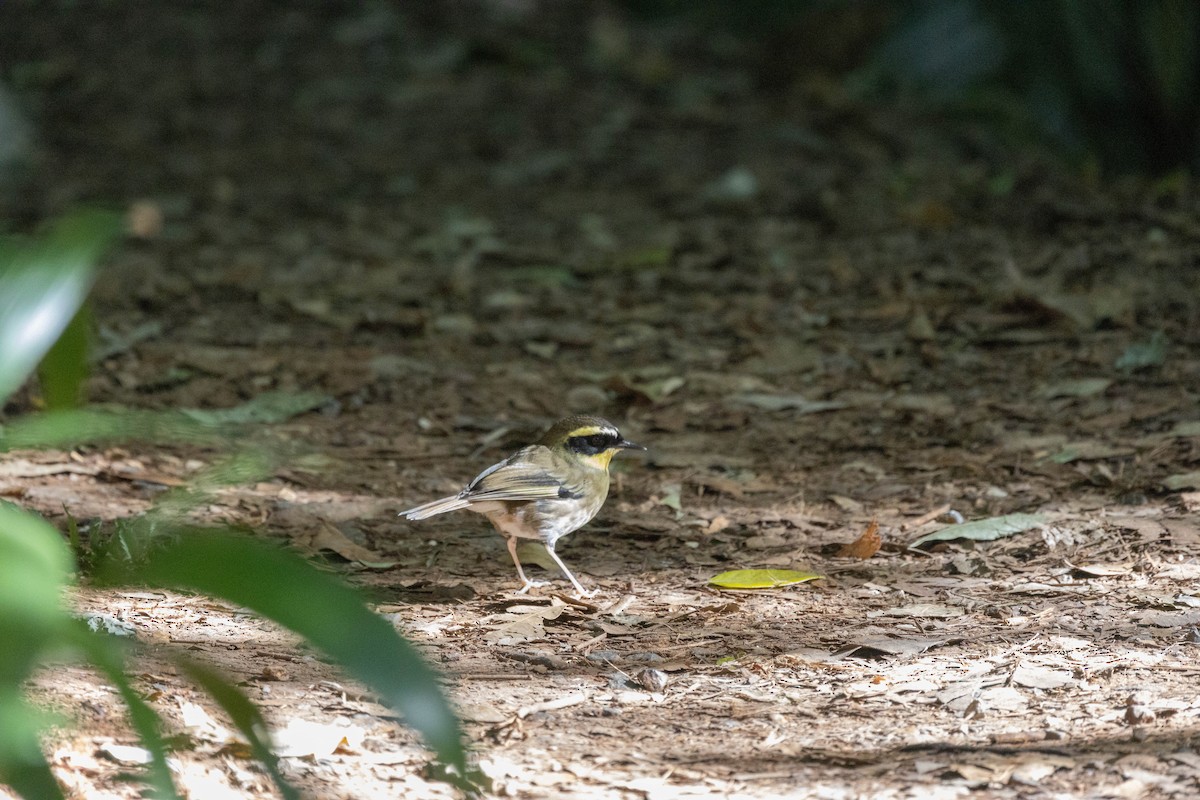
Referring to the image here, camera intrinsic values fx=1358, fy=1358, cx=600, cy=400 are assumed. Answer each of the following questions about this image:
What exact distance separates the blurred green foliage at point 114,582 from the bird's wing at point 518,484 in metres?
2.36

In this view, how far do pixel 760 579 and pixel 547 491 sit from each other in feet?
2.62

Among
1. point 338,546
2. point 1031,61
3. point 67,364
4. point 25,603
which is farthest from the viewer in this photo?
point 1031,61

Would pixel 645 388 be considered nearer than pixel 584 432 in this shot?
No

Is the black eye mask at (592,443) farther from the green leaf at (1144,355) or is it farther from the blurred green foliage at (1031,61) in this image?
the blurred green foliage at (1031,61)

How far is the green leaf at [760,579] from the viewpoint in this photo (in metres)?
4.29

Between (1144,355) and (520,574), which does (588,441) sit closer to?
(520,574)

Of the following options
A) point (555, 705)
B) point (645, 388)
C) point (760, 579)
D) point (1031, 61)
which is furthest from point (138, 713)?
point (1031, 61)

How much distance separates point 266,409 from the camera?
6.10 meters

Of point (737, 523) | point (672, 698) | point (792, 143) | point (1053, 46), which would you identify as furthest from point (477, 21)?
point (672, 698)

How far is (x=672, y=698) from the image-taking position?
351 cm

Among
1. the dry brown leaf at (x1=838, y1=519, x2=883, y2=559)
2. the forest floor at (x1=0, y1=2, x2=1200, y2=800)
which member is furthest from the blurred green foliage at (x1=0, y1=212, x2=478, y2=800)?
the dry brown leaf at (x1=838, y1=519, x2=883, y2=559)

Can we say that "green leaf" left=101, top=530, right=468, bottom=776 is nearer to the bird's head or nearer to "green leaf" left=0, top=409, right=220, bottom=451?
"green leaf" left=0, top=409, right=220, bottom=451

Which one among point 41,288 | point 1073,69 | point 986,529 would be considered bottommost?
point 986,529

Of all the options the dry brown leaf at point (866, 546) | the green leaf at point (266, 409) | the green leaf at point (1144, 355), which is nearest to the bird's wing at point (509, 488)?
the dry brown leaf at point (866, 546)
